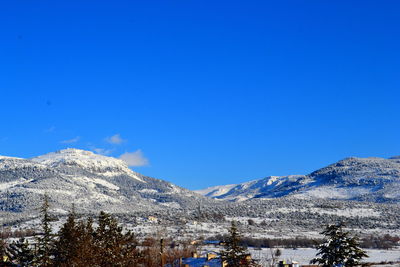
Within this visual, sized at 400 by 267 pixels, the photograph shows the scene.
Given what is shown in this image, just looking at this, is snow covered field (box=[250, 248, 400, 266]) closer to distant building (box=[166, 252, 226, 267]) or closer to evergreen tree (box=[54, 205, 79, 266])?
distant building (box=[166, 252, 226, 267])

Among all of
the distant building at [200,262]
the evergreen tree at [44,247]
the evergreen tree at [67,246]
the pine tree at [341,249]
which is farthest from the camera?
the distant building at [200,262]

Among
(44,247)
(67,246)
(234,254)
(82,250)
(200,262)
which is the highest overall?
(44,247)

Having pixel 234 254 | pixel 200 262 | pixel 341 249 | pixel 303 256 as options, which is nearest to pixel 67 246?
pixel 234 254

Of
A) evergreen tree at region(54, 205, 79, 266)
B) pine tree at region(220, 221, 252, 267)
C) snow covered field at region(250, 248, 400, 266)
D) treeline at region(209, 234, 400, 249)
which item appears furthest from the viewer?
treeline at region(209, 234, 400, 249)

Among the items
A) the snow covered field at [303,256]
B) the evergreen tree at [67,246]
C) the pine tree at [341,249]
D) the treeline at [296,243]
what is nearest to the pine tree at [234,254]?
the pine tree at [341,249]

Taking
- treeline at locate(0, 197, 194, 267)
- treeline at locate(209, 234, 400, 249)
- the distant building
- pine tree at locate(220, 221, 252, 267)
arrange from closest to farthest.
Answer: pine tree at locate(220, 221, 252, 267)
treeline at locate(0, 197, 194, 267)
the distant building
treeline at locate(209, 234, 400, 249)

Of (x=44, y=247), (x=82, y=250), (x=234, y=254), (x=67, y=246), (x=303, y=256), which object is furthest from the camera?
(x=303, y=256)

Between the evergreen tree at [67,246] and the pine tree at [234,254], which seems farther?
the evergreen tree at [67,246]

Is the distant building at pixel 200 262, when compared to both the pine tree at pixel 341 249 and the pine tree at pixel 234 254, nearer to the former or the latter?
the pine tree at pixel 234 254

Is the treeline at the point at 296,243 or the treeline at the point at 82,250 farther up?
the treeline at the point at 296,243

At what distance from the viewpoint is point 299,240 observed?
137 m

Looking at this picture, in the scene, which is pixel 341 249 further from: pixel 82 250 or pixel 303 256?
pixel 303 256

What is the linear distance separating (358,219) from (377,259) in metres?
102

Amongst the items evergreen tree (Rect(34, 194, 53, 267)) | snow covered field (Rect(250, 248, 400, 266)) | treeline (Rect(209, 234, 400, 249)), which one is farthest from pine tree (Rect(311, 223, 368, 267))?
treeline (Rect(209, 234, 400, 249))
